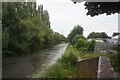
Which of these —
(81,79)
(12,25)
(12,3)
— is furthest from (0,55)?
(81,79)

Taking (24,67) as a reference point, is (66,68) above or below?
above

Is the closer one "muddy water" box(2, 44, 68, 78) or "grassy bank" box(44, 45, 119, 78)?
"grassy bank" box(44, 45, 119, 78)

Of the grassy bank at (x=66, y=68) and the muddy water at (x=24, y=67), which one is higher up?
the grassy bank at (x=66, y=68)

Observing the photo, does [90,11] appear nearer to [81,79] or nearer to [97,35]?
[81,79]

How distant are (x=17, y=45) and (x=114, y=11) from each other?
34.6 meters

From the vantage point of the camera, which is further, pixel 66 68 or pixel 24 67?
pixel 24 67

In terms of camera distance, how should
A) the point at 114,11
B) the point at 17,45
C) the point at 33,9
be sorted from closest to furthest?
the point at 114,11, the point at 17,45, the point at 33,9

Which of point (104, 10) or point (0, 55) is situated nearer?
point (104, 10)

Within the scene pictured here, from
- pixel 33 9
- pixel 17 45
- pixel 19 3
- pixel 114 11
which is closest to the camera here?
pixel 114 11

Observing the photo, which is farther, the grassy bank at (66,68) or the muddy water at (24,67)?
the muddy water at (24,67)

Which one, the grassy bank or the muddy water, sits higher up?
the grassy bank

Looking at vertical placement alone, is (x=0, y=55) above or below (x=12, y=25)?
below

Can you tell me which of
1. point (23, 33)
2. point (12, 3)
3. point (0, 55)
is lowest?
point (0, 55)

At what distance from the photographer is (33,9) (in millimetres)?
72125
